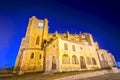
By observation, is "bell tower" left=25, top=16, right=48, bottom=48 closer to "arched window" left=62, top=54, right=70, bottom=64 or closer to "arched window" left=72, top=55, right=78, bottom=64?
"arched window" left=62, top=54, right=70, bottom=64

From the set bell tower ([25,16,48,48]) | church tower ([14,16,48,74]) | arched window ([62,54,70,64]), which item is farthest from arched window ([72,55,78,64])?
bell tower ([25,16,48,48])

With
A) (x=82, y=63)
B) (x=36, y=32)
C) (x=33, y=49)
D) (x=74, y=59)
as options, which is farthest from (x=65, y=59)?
(x=36, y=32)

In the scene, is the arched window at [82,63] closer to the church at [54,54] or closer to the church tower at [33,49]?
the church at [54,54]

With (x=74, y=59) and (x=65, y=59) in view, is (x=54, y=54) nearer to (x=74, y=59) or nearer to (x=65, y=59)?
(x=65, y=59)

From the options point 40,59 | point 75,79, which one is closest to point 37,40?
point 40,59

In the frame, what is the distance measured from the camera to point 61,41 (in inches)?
971

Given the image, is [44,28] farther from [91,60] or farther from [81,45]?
[91,60]

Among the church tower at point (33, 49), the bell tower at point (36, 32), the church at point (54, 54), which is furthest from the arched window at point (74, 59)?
the bell tower at point (36, 32)

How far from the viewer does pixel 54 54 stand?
24.6 m

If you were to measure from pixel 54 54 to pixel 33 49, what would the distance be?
1000 centimetres

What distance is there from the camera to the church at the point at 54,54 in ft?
77.4

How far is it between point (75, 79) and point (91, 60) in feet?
60.5

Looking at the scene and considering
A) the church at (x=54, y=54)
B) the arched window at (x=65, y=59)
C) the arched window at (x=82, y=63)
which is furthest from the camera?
the arched window at (x=82, y=63)

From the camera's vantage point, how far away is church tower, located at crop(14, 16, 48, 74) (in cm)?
2872
